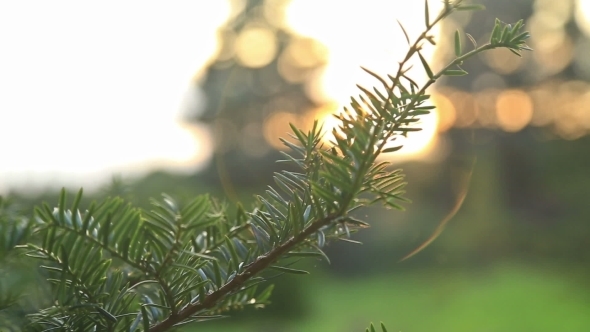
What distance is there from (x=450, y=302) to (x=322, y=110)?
2.96 ft

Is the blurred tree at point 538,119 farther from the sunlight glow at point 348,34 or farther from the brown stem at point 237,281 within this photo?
the brown stem at point 237,281

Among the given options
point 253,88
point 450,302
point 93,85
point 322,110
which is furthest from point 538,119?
point 93,85

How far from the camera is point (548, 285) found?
132 cm

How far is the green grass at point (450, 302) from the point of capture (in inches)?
48.7

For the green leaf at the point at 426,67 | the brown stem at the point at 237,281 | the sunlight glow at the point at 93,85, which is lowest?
the brown stem at the point at 237,281

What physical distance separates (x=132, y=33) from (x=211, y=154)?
512 millimetres

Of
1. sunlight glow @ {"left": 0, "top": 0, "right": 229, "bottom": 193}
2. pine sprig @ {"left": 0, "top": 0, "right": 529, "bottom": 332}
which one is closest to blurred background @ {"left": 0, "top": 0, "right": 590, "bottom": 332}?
sunlight glow @ {"left": 0, "top": 0, "right": 229, "bottom": 193}

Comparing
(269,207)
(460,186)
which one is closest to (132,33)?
(460,186)

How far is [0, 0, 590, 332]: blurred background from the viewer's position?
912 millimetres

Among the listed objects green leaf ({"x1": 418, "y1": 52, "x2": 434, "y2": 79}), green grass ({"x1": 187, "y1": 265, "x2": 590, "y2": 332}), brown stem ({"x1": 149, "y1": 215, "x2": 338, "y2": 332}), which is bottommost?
green grass ({"x1": 187, "y1": 265, "x2": 590, "y2": 332})

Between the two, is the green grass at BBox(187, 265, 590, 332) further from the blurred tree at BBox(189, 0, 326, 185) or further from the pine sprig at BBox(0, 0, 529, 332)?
the pine sprig at BBox(0, 0, 529, 332)

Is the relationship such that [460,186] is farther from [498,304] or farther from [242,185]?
[242,185]

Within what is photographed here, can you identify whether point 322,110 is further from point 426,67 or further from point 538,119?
point 538,119

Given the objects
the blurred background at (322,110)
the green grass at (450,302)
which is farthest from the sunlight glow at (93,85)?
the green grass at (450,302)
